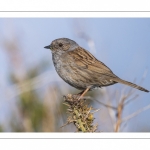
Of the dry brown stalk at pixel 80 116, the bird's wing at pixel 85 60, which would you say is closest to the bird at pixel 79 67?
the bird's wing at pixel 85 60

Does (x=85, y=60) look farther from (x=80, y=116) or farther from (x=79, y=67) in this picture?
(x=80, y=116)

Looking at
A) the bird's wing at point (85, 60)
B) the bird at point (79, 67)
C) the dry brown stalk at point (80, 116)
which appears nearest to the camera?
the dry brown stalk at point (80, 116)

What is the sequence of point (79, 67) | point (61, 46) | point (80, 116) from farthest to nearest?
point (61, 46) < point (79, 67) < point (80, 116)

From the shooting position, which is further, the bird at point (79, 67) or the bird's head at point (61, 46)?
the bird's head at point (61, 46)

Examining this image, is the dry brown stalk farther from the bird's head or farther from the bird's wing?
the bird's head

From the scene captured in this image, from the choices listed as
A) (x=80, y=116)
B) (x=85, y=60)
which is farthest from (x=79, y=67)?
(x=80, y=116)

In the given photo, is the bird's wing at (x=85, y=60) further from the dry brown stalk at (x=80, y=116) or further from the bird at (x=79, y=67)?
the dry brown stalk at (x=80, y=116)

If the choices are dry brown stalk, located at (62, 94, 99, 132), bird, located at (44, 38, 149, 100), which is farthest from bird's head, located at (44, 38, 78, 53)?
dry brown stalk, located at (62, 94, 99, 132)

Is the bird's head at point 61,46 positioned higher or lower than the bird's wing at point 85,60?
higher
